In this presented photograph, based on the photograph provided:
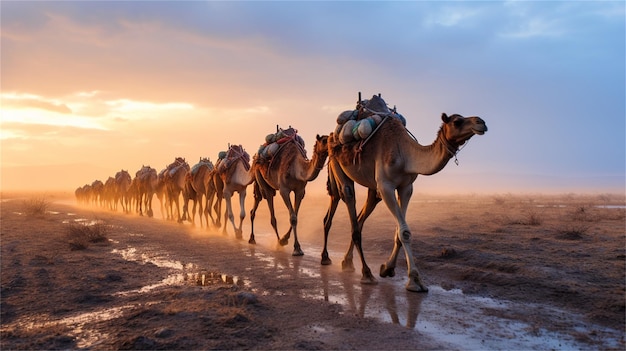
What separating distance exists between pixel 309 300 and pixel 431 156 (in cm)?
287

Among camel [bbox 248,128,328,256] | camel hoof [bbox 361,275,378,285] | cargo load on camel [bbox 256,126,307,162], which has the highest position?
cargo load on camel [bbox 256,126,307,162]

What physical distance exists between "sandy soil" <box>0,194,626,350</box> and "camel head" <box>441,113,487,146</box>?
230cm

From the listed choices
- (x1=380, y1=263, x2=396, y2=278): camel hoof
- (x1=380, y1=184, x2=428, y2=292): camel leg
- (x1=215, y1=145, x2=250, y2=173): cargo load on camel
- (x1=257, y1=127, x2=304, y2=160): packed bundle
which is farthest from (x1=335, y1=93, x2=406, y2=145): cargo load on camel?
(x1=215, y1=145, x2=250, y2=173): cargo load on camel

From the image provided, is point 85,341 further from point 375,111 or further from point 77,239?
point 77,239

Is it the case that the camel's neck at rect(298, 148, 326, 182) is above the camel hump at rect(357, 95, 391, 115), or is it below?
below

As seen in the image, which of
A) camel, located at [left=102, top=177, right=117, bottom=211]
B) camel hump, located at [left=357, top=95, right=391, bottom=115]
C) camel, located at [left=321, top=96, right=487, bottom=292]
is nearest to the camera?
camel, located at [left=321, top=96, right=487, bottom=292]

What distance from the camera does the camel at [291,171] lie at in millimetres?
9953

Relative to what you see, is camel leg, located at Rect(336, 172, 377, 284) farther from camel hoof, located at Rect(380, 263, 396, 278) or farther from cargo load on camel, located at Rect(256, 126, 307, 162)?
cargo load on camel, located at Rect(256, 126, 307, 162)

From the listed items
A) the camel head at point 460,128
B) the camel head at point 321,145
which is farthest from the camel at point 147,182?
the camel head at point 460,128

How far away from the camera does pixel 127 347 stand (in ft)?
12.7

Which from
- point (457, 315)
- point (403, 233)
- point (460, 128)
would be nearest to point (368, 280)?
point (403, 233)

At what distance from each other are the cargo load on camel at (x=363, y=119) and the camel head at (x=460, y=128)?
5.36 feet

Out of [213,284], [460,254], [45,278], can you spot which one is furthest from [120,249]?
[460,254]

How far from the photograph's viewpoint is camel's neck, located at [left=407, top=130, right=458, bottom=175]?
237 inches
